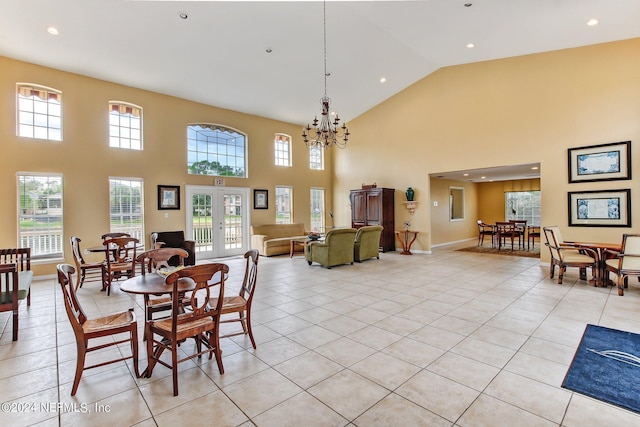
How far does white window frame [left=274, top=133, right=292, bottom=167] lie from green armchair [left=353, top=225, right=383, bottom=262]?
3925 millimetres

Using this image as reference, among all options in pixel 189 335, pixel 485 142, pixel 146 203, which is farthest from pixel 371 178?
pixel 189 335

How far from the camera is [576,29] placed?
18.0 feet

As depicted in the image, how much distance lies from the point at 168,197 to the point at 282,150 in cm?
392

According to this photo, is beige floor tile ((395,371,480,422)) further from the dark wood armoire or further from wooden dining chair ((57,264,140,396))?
the dark wood armoire

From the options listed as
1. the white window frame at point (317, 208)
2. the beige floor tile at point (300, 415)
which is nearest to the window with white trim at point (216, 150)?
the white window frame at point (317, 208)

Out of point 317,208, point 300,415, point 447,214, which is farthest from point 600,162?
point 317,208

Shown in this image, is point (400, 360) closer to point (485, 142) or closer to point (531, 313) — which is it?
point (531, 313)

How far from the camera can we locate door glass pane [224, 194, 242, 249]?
8.73 m

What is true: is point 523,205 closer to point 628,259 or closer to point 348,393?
point 628,259

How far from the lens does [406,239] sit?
359 inches

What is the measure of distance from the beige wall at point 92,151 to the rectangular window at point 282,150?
1.45 meters

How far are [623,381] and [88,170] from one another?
871 cm

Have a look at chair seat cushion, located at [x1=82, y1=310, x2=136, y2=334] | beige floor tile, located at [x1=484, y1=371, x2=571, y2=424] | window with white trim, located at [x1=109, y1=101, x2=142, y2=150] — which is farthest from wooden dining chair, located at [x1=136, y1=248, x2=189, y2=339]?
window with white trim, located at [x1=109, y1=101, x2=142, y2=150]

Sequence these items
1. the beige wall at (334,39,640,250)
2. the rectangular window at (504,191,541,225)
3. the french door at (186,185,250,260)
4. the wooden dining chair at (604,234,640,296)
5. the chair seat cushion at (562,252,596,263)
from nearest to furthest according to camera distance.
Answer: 1. the wooden dining chair at (604,234,640,296)
2. the chair seat cushion at (562,252,596,263)
3. the beige wall at (334,39,640,250)
4. the french door at (186,185,250,260)
5. the rectangular window at (504,191,541,225)
